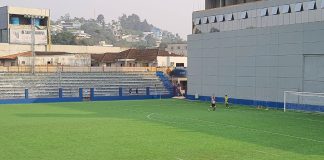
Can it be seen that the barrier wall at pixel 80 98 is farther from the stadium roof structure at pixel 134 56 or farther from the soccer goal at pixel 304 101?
the stadium roof structure at pixel 134 56

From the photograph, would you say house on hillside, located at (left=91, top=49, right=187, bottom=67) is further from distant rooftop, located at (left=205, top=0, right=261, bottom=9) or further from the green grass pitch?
the green grass pitch

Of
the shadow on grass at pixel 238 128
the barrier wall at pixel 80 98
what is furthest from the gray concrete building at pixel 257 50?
the shadow on grass at pixel 238 128

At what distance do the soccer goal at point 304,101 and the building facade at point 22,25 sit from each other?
5690 cm

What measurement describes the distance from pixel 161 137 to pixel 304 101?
2186 centimetres

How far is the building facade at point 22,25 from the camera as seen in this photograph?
286 feet

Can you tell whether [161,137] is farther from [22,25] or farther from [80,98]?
[22,25]

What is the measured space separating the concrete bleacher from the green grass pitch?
19270 mm

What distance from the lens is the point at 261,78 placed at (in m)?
47.2

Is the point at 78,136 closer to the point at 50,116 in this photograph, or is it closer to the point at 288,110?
the point at 50,116

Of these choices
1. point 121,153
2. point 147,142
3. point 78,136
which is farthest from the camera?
point 78,136

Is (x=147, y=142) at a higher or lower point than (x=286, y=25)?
lower

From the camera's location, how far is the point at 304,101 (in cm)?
4200

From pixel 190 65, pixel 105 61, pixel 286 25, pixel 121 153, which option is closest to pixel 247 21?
pixel 286 25

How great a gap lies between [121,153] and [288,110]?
26503 millimetres
